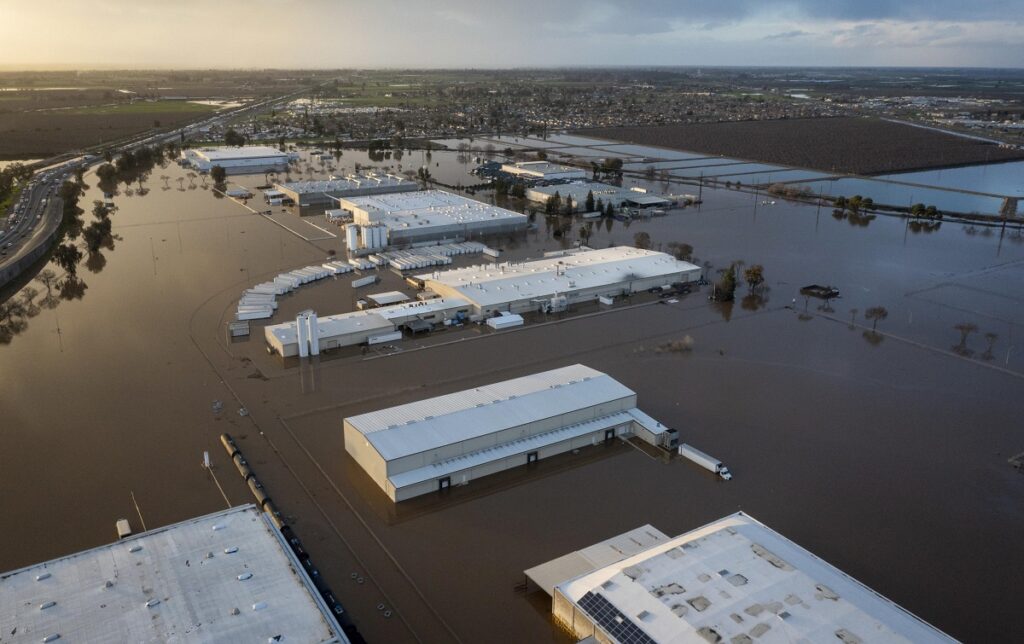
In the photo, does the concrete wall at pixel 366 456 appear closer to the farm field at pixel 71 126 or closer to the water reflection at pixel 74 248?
the water reflection at pixel 74 248

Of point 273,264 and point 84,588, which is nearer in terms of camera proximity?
point 84,588

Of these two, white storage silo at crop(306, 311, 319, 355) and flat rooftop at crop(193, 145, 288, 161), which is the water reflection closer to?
flat rooftop at crop(193, 145, 288, 161)

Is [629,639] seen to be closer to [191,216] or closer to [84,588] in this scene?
[84,588]

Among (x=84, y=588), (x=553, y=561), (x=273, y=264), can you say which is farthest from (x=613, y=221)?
(x=84, y=588)

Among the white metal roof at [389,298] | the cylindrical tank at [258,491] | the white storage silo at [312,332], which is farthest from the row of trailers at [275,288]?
the cylindrical tank at [258,491]

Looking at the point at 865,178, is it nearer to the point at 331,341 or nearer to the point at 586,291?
the point at 586,291

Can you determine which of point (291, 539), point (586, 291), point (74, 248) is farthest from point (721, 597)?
point (74, 248)
